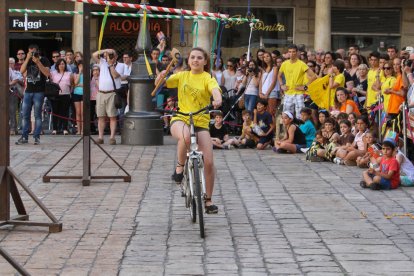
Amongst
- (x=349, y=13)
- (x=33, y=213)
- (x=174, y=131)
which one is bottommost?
(x=33, y=213)

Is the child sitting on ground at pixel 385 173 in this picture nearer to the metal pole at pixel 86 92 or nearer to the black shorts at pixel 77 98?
the metal pole at pixel 86 92

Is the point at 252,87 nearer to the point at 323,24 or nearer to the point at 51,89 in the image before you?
the point at 51,89

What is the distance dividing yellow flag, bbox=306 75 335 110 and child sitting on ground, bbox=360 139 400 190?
5.93 m

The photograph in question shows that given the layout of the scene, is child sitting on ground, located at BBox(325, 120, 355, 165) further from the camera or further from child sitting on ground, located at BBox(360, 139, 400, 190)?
child sitting on ground, located at BBox(360, 139, 400, 190)

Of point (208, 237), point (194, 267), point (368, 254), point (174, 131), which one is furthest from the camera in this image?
point (174, 131)

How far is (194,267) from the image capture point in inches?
310

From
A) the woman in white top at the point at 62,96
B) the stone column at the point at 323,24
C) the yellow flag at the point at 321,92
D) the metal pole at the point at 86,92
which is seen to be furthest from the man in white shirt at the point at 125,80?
the stone column at the point at 323,24

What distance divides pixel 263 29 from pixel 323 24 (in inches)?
77.0

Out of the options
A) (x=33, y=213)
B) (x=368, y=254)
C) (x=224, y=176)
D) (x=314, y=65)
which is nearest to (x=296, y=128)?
(x=314, y=65)

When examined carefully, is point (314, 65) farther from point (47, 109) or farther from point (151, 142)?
point (47, 109)

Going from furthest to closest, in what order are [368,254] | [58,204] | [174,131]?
1. [58,204]
2. [174,131]
3. [368,254]

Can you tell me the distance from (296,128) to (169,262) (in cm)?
1056

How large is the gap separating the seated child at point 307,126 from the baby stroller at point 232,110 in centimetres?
366

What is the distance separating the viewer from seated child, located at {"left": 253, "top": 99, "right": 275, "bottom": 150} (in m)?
19.4
